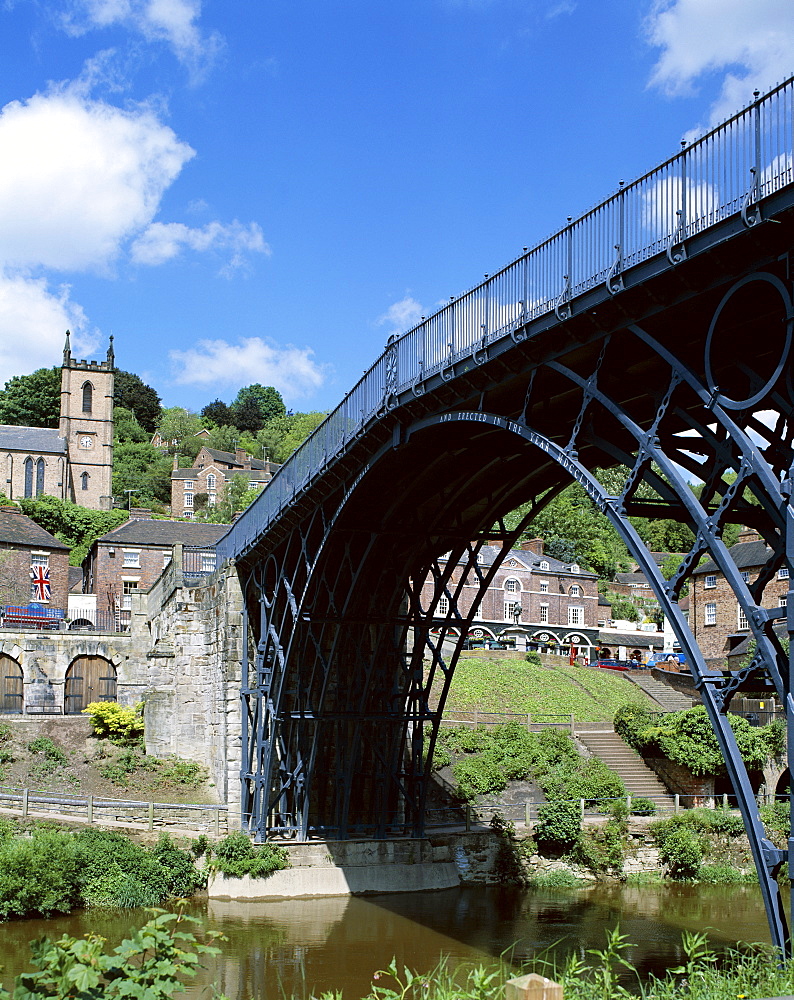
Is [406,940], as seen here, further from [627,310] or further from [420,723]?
[627,310]

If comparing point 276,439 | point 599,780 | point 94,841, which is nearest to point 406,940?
point 94,841

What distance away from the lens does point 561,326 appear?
13.7 metres

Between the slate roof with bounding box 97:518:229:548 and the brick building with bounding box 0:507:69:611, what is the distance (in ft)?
9.72

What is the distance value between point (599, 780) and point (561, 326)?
23216mm

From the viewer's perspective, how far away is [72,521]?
73812 mm

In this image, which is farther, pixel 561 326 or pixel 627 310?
pixel 561 326

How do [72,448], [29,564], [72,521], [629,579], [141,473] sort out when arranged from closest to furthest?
[29,564], [72,521], [629,579], [72,448], [141,473]

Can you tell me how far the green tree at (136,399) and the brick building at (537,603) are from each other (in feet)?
206

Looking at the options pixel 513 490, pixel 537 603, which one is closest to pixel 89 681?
pixel 513 490

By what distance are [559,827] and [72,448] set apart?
206ft

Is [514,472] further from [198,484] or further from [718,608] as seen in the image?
[198,484]

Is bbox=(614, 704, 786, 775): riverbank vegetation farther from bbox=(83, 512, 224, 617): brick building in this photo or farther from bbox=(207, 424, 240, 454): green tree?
bbox=(207, 424, 240, 454): green tree

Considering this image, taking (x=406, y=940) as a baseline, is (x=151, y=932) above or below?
above

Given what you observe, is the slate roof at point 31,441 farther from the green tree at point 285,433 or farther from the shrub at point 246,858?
the shrub at point 246,858
